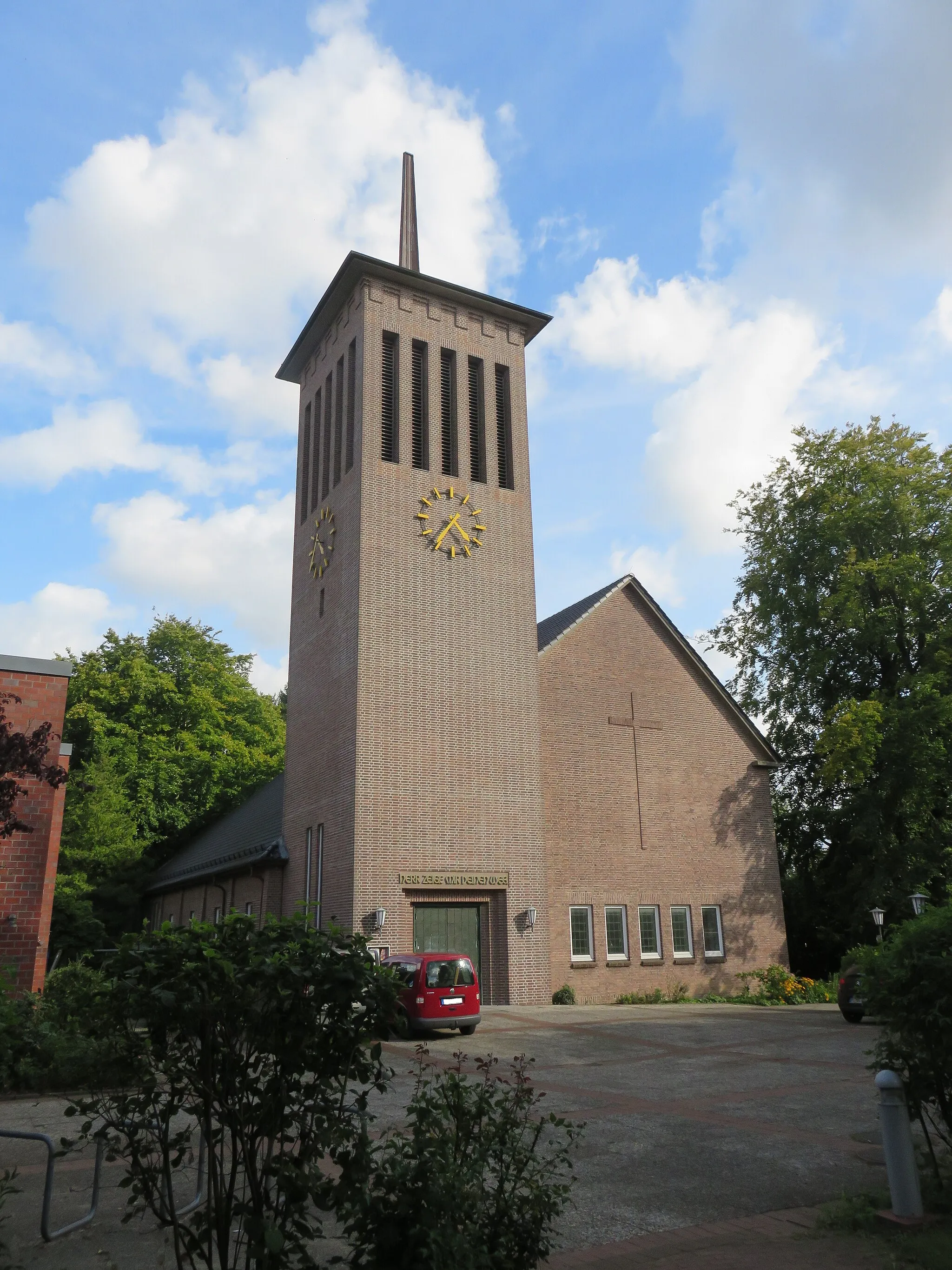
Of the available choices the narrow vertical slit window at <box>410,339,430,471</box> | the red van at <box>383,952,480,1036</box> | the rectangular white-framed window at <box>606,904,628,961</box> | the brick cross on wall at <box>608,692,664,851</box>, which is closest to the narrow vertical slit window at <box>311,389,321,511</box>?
the narrow vertical slit window at <box>410,339,430,471</box>

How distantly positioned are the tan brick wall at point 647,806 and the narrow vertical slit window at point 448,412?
19.9 feet

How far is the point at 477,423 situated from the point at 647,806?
12.2m

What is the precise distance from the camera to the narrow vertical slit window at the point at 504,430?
93.2ft

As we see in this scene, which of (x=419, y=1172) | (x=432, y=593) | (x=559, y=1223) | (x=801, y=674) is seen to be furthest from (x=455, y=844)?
(x=419, y=1172)

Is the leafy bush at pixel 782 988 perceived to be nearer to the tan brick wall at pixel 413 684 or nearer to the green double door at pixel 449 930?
the tan brick wall at pixel 413 684

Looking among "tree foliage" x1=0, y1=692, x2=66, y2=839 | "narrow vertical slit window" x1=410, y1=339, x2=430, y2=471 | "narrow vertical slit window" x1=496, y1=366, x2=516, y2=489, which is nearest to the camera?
"tree foliage" x1=0, y1=692, x2=66, y2=839

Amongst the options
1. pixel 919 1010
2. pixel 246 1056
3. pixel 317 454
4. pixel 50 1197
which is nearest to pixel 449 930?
pixel 317 454

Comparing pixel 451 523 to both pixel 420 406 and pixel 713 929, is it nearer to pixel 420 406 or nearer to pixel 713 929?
pixel 420 406

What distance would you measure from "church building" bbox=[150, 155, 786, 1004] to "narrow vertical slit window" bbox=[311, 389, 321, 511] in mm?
106

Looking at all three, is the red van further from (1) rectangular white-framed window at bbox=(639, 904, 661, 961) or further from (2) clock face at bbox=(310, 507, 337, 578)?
(2) clock face at bbox=(310, 507, 337, 578)

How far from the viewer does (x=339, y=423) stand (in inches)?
1133

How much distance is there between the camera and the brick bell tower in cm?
2350

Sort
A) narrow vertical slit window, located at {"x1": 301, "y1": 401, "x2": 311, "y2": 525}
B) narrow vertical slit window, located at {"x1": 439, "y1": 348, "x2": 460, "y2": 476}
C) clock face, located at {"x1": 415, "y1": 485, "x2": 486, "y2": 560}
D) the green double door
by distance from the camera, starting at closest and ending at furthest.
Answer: the green double door < clock face, located at {"x1": 415, "y1": 485, "x2": 486, "y2": 560} < narrow vertical slit window, located at {"x1": 439, "y1": 348, "x2": 460, "y2": 476} < narrow vertical slit window, located at {"x1": 301, "y1": 401, "x2": 311, "y2": 525}

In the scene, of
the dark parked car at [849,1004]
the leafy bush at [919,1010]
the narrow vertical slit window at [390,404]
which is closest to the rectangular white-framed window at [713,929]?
the dark parked car at [849,1004]
